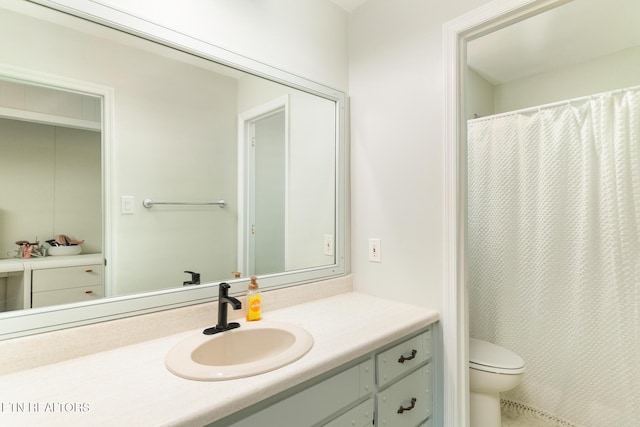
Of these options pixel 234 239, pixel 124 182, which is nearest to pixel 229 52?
pixel 124 182

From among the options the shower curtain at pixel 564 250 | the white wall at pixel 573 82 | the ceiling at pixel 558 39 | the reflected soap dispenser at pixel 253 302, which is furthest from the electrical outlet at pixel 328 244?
the white wall at pixel 573 82

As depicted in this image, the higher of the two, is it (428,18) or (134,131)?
(428,18)

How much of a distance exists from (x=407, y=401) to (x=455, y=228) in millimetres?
737

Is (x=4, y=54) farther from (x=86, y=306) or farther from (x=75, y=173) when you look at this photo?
(x=86, y=306)

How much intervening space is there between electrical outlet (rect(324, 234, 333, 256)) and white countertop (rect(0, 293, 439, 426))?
0.63 m

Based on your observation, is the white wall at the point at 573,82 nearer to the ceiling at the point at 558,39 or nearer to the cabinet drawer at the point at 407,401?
the ceiling at the point at 558,39

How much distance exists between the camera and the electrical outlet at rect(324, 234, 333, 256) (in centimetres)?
174

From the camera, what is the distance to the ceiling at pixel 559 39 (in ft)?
6.03

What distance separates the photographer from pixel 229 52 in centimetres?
130

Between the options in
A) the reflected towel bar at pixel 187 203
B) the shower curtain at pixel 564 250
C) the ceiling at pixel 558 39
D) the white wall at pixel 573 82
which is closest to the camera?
the reflected towel bar at pixel 187 203

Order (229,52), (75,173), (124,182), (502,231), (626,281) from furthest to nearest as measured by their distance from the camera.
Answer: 1. (502,231)
2. (626,281)
3. (229,52)
4. (124,182)
5. (75,173)

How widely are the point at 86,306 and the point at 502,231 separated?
231 cm

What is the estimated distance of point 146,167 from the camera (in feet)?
4.14

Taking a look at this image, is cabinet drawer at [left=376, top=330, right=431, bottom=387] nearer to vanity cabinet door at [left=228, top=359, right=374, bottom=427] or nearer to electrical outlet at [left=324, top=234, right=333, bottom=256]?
vanity cabinet door at [left=228, top=359, right=374, bottom=427]
